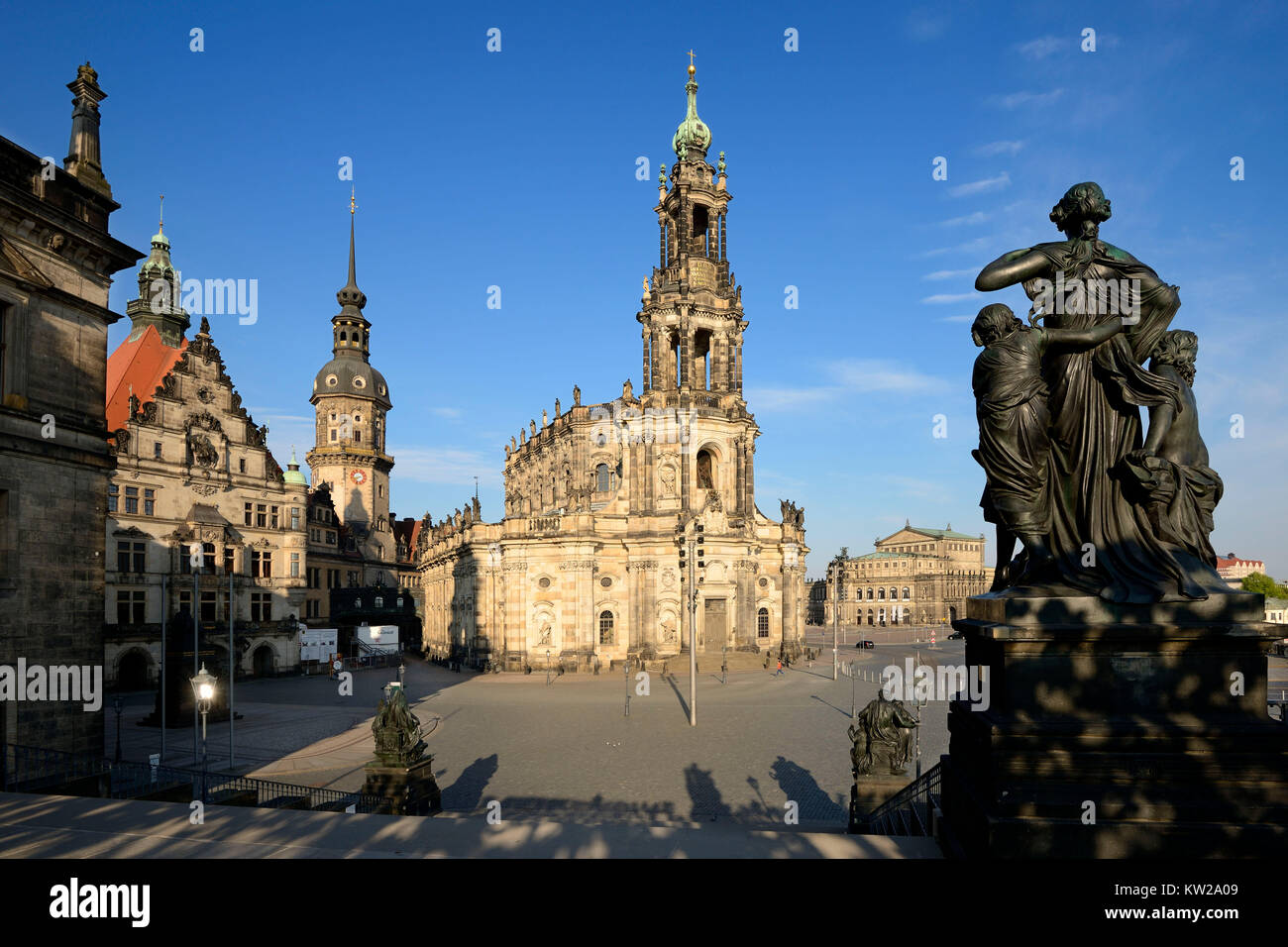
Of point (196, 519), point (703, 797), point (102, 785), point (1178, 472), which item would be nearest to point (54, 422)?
point (102, 785)

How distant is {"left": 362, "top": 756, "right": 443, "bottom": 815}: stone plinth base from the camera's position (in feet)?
45.5

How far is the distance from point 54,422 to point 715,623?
141ft

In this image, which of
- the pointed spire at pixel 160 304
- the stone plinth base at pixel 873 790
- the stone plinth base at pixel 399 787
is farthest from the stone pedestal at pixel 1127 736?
the pointed spire at pixel 160 304

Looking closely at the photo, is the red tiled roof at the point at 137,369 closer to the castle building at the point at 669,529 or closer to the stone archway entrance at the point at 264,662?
the stone archway entrance at the point at 264,662

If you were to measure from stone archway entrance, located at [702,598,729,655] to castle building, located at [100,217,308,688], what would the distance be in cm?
2781

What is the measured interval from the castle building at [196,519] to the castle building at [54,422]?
2581 centimetres

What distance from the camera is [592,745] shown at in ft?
80.5

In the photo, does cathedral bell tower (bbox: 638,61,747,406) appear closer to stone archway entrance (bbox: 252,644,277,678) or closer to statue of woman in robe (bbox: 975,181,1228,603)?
stone archway entrance (bbox: 252,644,277,678)

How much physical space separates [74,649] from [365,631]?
4741 cm

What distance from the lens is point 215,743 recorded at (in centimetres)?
2505

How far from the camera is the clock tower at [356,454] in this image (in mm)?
82188

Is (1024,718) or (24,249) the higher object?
(24,249)
